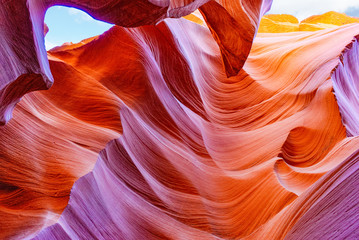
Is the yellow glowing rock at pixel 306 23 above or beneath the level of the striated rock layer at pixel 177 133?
above

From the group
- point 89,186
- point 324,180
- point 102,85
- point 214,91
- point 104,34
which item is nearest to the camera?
point 324,180

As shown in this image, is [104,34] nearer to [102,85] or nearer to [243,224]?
[102,85]

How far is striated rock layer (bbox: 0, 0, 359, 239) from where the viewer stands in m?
2.10

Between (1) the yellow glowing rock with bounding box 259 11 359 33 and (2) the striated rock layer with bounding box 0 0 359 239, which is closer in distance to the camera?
(2) the striated rock layer with bounding box 0 0 359 239

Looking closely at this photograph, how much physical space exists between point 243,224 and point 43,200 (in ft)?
5.21

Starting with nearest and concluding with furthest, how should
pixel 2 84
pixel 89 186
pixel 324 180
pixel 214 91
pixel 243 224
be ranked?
1. pixel 2 84
2. pixel 324 180
3. pixel 89 186
4. pixel 243 224
5. pixel 214 91

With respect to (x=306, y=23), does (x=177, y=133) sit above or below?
below

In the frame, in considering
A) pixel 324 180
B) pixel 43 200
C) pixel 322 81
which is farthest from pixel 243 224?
pixel 322 81

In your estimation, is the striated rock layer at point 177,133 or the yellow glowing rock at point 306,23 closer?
the striated rock layer at point 177,133

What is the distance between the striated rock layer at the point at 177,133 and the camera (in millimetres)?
2102

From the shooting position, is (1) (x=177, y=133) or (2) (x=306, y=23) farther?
(2) (x=306, y=23)

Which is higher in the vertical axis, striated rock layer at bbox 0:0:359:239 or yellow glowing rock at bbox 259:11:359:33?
yellow glowing rock at bbox 259:11:359:33

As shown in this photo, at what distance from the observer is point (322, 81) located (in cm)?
409

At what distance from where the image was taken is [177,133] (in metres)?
3.46
